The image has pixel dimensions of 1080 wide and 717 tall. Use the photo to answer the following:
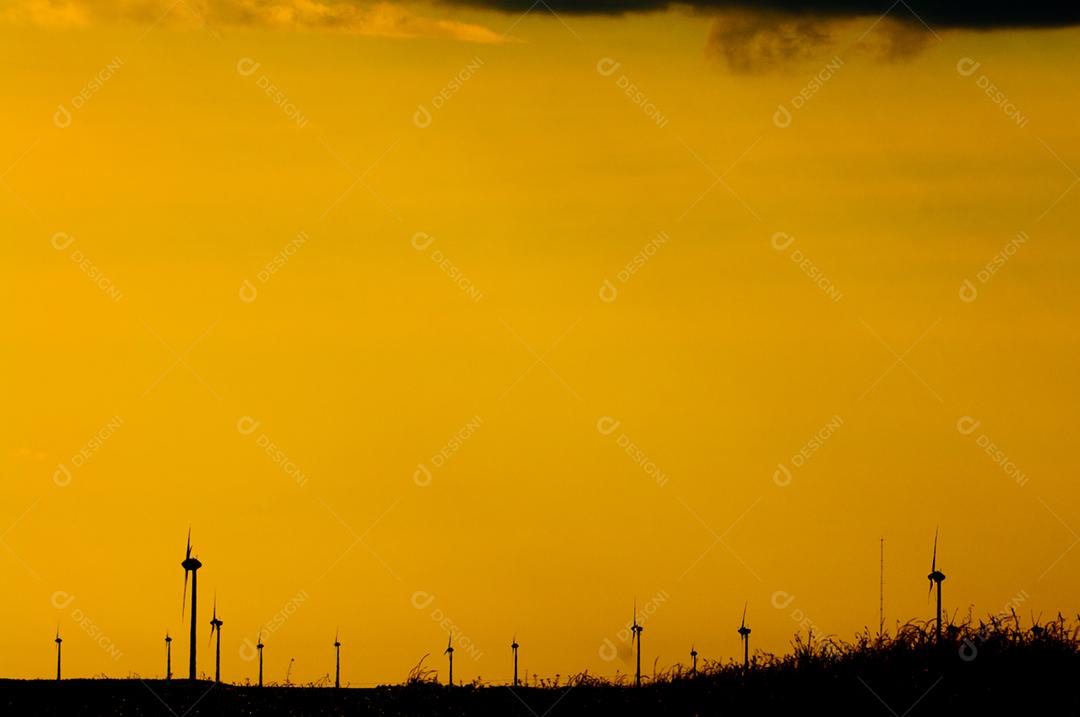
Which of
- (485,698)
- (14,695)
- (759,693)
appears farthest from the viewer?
(14,695)

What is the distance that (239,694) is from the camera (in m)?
111

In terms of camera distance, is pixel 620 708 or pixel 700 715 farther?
pixel 620 708

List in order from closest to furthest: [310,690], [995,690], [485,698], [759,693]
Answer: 1. [995,690]
2. [759,693]
3. [485,698]
4. [310,690]

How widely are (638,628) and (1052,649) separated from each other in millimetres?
141707

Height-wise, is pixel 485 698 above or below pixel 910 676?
above

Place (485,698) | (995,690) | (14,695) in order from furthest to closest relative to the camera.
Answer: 1. (14,695)
2. (485,698)
3. (995,690)

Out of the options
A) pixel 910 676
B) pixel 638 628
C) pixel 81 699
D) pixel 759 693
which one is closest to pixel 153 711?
pixel 81 699

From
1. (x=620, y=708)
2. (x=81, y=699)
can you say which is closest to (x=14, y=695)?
(x=81, y=699)

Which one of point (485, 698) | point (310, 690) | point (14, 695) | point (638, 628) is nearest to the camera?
point (485, 698)

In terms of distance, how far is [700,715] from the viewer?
2512 inches

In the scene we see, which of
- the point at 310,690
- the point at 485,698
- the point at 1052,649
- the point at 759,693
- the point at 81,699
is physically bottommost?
the point at 1052,649

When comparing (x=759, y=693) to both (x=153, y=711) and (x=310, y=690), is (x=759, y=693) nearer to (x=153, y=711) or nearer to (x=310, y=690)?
(x=153, y=711)

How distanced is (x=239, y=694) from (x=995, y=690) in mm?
64236

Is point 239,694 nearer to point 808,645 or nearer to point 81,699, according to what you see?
point 81,699
